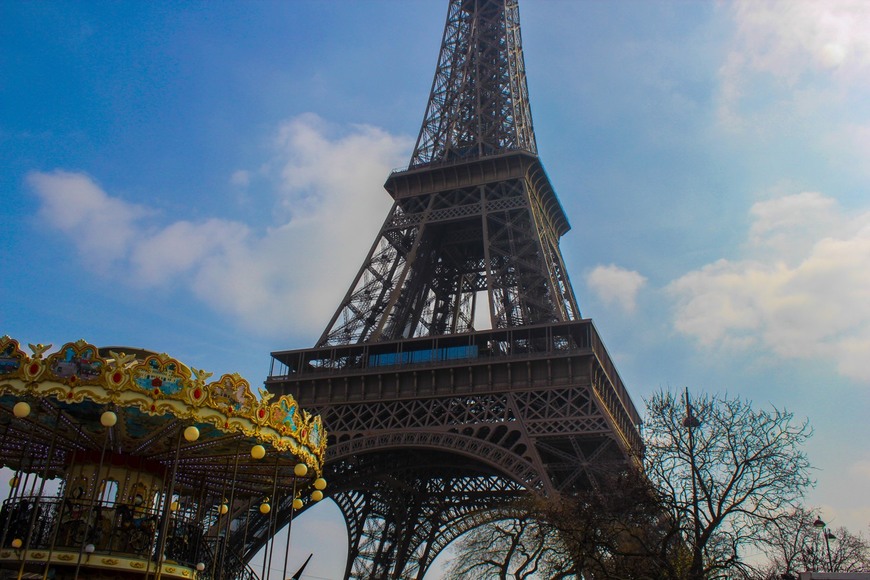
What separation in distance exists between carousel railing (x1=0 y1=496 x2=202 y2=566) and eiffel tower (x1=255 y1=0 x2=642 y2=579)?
51.2 ft

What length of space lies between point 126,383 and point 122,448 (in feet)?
12.1

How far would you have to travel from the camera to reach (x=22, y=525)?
55.1ft

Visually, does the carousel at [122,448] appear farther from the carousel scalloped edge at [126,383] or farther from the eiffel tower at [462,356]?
the eiffel tower at [462,356]

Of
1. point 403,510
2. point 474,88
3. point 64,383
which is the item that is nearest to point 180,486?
point 64,383

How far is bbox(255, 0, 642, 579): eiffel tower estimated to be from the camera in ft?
108

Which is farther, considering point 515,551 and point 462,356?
point 462,356

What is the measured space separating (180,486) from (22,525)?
231 inches

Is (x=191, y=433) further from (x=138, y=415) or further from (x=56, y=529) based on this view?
(x=56, y=529)

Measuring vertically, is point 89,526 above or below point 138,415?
below

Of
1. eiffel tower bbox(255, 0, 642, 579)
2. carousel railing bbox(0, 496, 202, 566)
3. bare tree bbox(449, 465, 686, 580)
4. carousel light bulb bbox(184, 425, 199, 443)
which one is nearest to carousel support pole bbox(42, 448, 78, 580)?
carousel railing bbox(0, 496, 202, 566)

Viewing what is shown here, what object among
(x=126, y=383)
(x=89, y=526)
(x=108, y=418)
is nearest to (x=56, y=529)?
(x=89, y=526)

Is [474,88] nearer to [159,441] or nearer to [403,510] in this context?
[403,510]

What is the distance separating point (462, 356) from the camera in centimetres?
3572

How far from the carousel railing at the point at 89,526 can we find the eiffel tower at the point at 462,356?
15.6m
